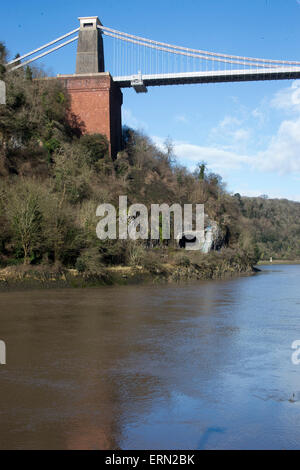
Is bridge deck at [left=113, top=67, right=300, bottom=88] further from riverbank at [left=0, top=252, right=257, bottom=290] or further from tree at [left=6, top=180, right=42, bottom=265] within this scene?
tree at [left=6, top=180, right=42, bottom=265]

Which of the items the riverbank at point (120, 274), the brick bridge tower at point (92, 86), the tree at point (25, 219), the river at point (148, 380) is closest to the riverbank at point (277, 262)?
the riverbank at point (120, 274)

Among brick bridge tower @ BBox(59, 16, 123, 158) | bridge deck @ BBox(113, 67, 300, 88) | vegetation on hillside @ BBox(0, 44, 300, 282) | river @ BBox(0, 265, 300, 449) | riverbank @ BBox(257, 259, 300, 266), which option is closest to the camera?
river @ BBox(0, 265, 300, 449)

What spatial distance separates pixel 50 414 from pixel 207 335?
17.3ft

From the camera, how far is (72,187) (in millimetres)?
25891

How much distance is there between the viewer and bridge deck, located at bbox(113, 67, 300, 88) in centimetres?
3262

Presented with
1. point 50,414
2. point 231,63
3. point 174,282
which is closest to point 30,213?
point 174,282

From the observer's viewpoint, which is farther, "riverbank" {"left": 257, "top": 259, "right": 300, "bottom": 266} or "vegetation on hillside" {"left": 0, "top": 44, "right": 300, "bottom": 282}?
"riverbank" {"left": 257, "top": 259, "right": 300, "bottom": 266}

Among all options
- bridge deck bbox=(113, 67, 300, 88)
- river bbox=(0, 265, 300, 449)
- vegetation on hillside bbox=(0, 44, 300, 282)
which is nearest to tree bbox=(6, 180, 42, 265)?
vegetation on hillside bbox=(0, 44, 300, 282)

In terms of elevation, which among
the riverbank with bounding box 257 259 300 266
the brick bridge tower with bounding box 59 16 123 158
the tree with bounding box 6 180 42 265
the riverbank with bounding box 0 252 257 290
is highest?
the brick bridge tower with bounding box 59 16 123 158

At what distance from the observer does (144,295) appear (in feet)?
58.3

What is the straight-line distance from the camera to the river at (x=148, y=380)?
445cm

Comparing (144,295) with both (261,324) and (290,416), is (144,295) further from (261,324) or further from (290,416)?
(290,416)

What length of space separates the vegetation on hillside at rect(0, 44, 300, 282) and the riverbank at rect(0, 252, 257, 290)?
262mm

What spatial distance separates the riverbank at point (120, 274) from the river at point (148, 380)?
640 centimetres
